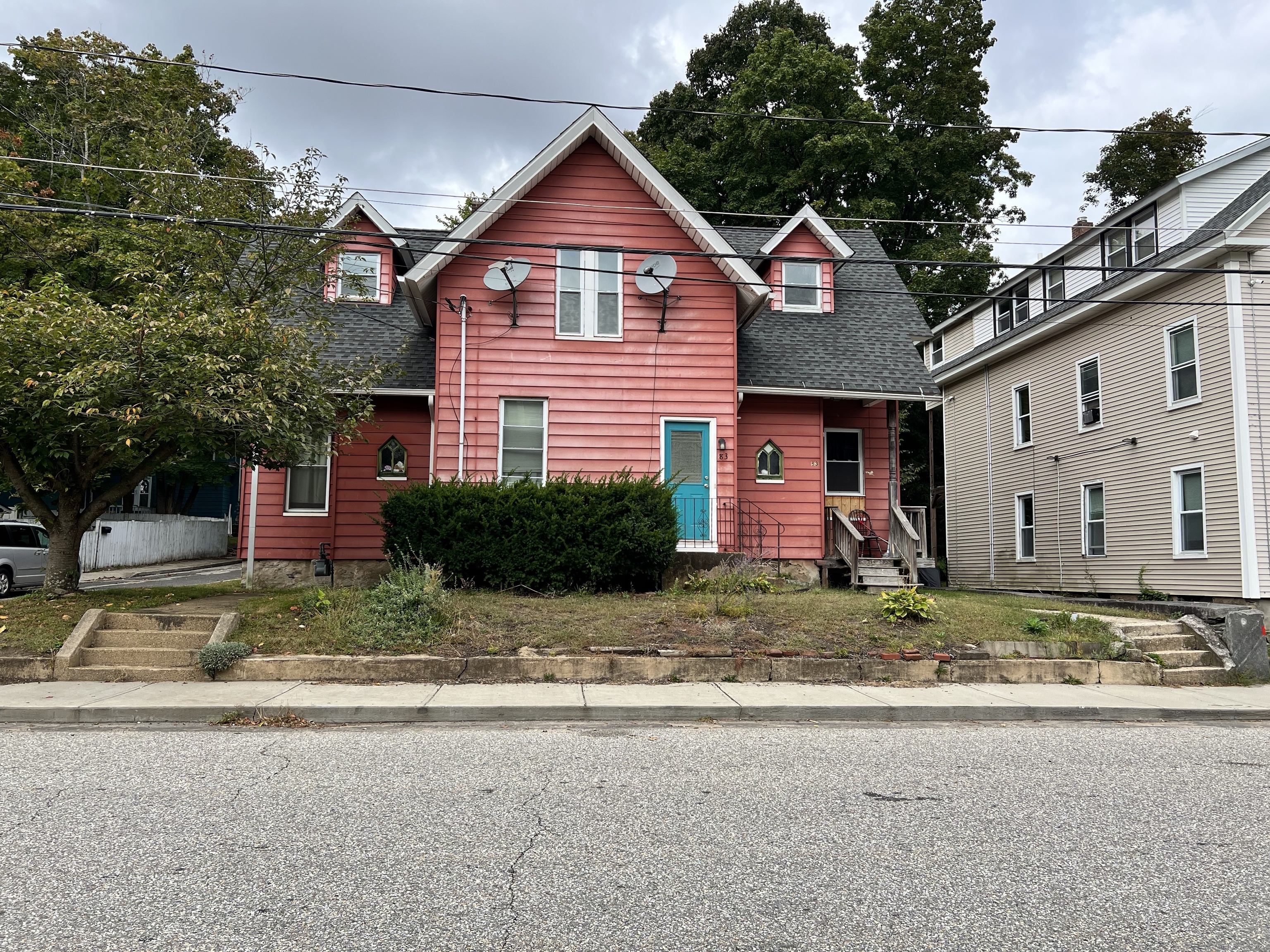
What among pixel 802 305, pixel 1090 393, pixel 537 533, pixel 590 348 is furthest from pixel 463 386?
pixel 1090 393

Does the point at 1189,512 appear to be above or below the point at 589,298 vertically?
below

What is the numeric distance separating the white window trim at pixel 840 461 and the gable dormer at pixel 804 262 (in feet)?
9.33

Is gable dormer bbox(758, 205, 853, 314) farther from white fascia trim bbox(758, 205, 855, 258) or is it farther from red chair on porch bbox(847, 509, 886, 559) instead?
red chair on porch bbox(847, 509, 886, 559)

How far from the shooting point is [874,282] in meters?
19.8

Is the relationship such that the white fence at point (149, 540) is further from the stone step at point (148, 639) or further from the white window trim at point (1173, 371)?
the white window trim at point (1173, 371)

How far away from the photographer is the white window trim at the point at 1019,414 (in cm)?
2280

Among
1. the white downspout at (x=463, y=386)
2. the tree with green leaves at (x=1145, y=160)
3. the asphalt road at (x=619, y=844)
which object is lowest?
the asphalt road at (x=619, y=844)

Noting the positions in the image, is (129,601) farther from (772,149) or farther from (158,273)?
(772,149)

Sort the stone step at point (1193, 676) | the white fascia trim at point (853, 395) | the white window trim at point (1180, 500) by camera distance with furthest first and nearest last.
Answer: the white window trim at point (1180, 500), the white fascia trim at point (853, 395), the stone step at point (1193, 676)

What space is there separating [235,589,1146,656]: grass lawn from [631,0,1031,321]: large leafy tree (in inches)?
879

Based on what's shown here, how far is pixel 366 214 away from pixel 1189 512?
702 inches

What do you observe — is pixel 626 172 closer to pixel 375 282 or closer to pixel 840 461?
pixel 375 282

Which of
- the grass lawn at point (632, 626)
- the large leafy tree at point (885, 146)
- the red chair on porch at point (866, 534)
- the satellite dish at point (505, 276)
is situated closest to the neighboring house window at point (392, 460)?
the satellite dish at point (505, 276)

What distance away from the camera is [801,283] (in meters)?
18.7
